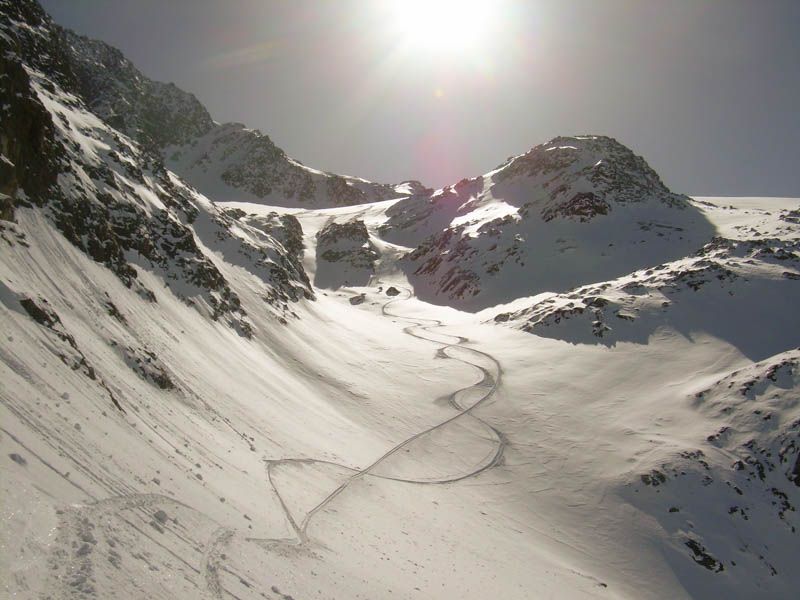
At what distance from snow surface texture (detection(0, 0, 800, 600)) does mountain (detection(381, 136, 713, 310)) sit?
2131 cm

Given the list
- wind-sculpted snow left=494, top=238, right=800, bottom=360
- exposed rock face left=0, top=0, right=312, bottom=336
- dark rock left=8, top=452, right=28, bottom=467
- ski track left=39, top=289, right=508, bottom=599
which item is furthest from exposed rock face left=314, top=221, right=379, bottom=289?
dark rock left=8, top=452, right=28, bottom=467

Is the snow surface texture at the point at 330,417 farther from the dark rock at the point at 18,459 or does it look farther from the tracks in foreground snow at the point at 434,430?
the tracks in foreground snow at the point at 434,430

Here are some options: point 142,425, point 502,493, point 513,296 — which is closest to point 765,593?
point 502,493

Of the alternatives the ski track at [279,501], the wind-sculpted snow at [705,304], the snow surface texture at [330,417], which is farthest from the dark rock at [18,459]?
the wind-sculpted snow at [705,304]

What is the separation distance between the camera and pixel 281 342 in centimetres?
3925

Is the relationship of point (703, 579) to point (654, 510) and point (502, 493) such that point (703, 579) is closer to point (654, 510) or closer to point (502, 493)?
point (654, 510)

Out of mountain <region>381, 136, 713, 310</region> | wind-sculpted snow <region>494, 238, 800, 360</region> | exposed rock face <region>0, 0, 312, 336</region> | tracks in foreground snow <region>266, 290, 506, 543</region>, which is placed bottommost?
tracks in foreground snow <region>266, 290, 506, 543</region>

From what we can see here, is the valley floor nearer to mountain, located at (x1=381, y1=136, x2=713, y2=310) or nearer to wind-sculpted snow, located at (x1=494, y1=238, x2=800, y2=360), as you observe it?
wind-sculpted snow, located at (x1=494, y1=238, x2=800, y2=360)

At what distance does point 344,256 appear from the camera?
4921 inches

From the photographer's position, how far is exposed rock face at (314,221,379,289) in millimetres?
115000

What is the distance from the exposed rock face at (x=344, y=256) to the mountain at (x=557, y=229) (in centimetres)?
1219

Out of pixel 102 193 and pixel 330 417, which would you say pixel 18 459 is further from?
pixel 102 193

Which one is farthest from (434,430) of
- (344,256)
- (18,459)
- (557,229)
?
(344,256)

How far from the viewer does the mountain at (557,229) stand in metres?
82.8
